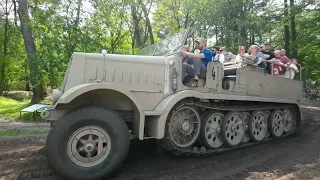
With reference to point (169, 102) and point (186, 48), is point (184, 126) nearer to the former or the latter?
point (169, 102)

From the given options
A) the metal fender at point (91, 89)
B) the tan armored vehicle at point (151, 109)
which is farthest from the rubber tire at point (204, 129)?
the metal fender at point (91, 89)

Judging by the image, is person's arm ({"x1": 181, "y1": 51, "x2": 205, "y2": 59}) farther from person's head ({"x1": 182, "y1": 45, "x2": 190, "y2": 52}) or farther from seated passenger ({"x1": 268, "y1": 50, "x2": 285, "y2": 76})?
seated passenger ({"x1": 268, "y1": 50, "x2": 285, "y2": 76})

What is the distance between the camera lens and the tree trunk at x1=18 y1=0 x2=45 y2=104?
12.9m

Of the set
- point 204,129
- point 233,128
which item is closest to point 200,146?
point 204,129

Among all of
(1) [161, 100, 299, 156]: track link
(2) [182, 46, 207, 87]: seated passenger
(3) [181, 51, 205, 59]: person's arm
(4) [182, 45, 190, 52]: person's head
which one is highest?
(4) [182, 45, 190, 52]: person's head

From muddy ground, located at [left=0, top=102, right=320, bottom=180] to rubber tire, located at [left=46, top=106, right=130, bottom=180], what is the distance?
0.28m

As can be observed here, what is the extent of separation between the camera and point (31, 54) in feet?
43.0

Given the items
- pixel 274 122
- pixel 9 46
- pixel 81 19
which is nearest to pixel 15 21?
pixel 9 46

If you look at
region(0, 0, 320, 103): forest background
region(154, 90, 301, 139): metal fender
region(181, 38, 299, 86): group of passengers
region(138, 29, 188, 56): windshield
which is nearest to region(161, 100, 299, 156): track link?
region(154, 90, 301, 139): metal fender

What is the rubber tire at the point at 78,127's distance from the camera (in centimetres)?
392

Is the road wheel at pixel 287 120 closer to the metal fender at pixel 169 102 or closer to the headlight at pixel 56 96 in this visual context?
the metal fender at pixel 169 102

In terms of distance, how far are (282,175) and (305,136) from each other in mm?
3241

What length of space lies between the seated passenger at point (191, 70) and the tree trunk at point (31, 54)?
9236 mm

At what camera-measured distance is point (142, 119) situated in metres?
4.52
